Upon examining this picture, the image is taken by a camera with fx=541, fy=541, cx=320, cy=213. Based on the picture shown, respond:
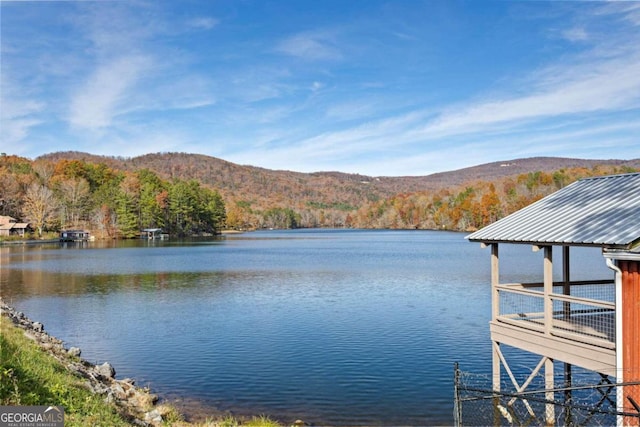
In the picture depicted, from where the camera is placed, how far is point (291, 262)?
5316 centimetres

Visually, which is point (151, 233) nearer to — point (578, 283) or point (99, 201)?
point (99, 201)

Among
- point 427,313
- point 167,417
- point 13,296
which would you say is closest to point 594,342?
point 167,417

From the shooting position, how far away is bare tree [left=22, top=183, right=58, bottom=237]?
9756 cm

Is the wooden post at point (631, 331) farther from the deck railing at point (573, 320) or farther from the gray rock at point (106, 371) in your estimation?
the gray rock at point (106, 371)

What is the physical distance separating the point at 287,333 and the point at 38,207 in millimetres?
90442

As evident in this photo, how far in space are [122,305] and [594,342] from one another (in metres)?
23.4

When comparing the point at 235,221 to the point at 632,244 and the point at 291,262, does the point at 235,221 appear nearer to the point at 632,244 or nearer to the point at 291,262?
the point at 291,262

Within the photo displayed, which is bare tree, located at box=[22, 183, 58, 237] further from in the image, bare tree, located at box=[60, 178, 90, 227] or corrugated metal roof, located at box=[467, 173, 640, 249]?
corrugated metal roof, located at box=[467, 173, 640, 249]

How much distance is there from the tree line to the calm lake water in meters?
67.9

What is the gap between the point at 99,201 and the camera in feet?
378

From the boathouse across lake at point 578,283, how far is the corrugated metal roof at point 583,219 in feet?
0.05

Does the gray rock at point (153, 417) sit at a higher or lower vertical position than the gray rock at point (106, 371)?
higher

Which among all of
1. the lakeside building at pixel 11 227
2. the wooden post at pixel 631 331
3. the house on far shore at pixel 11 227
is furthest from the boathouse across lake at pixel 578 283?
the house on far shore at pixel 11 227

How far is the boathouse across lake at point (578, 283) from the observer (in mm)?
9656
